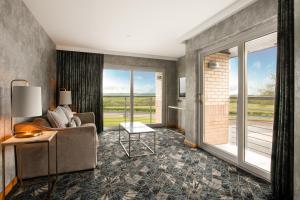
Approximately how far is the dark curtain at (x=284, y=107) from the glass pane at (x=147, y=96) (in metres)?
4.11

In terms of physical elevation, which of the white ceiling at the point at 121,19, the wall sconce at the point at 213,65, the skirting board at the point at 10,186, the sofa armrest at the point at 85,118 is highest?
the white ceiling at the point at 121,19

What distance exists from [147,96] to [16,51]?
4023 millimetres


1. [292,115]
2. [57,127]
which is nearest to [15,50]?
[57,127]

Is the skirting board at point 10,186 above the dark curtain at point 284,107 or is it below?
below

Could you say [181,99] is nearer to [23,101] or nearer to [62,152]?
[62,152]

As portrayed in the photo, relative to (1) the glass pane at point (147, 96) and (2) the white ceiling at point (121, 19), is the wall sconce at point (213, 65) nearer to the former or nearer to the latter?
(2) the white ceiling at point (121, 19)

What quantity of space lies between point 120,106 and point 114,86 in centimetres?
69

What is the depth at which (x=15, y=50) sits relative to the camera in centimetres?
212

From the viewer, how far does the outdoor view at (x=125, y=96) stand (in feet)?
17.3

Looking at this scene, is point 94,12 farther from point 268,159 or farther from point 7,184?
A: point 268,159

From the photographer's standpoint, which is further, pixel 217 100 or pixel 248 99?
pixel 217 100

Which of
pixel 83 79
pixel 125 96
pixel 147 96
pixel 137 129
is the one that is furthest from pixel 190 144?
pixel 83 79

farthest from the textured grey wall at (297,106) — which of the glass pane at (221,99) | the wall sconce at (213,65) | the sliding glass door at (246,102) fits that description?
the wall sconce at (213,65)

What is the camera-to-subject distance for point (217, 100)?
10.8ft
